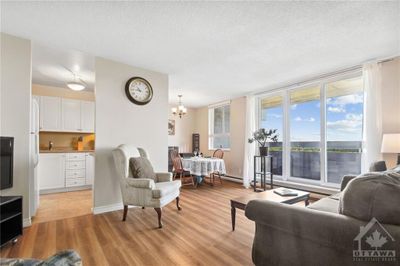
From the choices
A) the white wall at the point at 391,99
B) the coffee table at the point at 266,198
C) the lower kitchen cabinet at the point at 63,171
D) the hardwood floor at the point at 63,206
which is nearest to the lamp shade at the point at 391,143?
the white wall at the point at 391,99

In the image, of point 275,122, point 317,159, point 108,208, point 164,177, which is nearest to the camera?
point 108,208

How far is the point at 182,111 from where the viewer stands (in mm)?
5031

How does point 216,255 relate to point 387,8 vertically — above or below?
below

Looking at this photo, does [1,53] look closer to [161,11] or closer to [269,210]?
[161,11]

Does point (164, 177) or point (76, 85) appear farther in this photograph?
point (76, 85)

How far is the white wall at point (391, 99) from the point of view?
9.56 ft

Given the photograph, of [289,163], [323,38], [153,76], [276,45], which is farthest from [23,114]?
[289,163]

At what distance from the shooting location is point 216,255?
1903mm

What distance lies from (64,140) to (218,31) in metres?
4.68

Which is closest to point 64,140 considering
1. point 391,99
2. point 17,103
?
point 17,103

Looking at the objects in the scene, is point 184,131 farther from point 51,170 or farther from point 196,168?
point 51,170

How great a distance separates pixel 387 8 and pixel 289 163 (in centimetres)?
323

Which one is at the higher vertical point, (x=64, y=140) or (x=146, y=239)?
(x=64, y=140)

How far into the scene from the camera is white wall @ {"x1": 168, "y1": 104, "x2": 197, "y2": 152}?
6.84m
